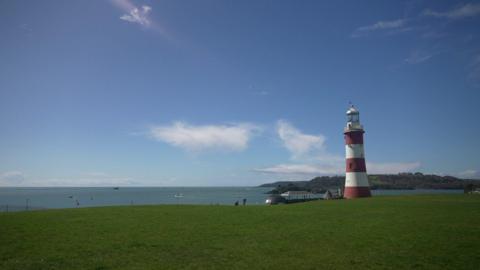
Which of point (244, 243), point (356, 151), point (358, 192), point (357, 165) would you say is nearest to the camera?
point (244, 243)

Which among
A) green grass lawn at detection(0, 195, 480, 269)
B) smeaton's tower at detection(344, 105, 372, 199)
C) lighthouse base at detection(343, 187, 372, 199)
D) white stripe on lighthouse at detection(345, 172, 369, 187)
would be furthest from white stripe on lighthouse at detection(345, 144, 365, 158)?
green grass lawn at detection(0, 195, 480, 269)

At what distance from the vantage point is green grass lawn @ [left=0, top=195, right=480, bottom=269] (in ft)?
35.9

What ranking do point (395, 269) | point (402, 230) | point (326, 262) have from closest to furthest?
point (395, 269) < point (326, 262) < point (402, 230)

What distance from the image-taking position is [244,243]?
13930 mm

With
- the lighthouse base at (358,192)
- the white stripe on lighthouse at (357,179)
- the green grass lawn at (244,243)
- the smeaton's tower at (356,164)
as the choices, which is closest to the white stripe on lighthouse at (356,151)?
the smeaton's tower at (356,164)

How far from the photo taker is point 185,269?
10.4 metres

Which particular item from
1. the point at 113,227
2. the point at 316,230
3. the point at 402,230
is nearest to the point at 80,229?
the point at 113,227

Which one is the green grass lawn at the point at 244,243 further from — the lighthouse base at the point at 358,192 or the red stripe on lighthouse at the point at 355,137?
the red stripe on lighthouse at the point at 355,137

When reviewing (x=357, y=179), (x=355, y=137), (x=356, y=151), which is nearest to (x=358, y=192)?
(x=357, y=179)

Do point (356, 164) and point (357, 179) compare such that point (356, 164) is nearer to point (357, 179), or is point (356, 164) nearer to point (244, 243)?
point (357, 179)

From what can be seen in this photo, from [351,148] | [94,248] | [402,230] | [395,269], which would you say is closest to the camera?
[395,269]

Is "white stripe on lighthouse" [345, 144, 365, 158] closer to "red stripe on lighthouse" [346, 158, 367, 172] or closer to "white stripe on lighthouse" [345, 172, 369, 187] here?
"red stripe on lighthouse" [346, 158, 367, 172]

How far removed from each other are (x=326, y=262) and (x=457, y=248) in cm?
502

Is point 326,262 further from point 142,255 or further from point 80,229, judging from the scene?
point 80,229
